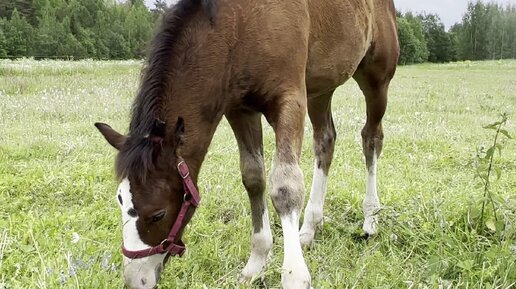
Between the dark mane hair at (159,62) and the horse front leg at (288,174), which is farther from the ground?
the dark mane hair at (159,62)

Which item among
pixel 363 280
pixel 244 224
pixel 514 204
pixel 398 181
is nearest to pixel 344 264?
pixel 363 280

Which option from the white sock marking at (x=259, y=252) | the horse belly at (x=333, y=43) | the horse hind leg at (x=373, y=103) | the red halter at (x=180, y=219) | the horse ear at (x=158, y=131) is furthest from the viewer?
the horse hind leg at (x=373, y=103)

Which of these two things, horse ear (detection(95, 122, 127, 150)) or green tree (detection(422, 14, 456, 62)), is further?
green tree (detection(422, 14, 456, 62))

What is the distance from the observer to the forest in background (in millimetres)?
45750

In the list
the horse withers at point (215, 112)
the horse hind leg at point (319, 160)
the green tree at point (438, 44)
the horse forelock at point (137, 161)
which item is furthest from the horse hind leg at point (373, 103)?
the green tree at point (438, 44)

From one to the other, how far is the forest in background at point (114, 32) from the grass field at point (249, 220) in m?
22.1

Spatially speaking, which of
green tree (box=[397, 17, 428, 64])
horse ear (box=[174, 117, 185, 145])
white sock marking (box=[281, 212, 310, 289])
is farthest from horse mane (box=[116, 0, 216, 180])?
green tree (box=[397, 17, 428, 64])

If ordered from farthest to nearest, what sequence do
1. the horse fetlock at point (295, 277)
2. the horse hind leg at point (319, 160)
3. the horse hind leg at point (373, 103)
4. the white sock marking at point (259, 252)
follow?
the horse hind leg at point (373, 103), the horse hind leg at point (319, 160), the white sock marking at point (259, 252), the horse fetlock at point (295, 277)

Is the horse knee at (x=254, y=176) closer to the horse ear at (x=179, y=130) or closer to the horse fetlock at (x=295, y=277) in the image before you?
the horse fetlock at (x=295, y=277)

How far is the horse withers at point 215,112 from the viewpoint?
2398mm

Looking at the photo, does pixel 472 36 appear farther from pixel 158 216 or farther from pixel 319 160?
pixel 158 216

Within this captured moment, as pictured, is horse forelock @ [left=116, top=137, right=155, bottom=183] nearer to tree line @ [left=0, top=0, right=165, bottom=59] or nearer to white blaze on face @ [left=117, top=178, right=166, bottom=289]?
white blaze on face @ [left=117, top=178, right=166, bottom=289]

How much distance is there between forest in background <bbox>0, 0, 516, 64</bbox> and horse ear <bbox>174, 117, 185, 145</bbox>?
83.8 feet

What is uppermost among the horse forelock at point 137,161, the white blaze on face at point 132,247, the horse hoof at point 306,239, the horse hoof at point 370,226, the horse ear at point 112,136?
the horse ear at point 112,136
